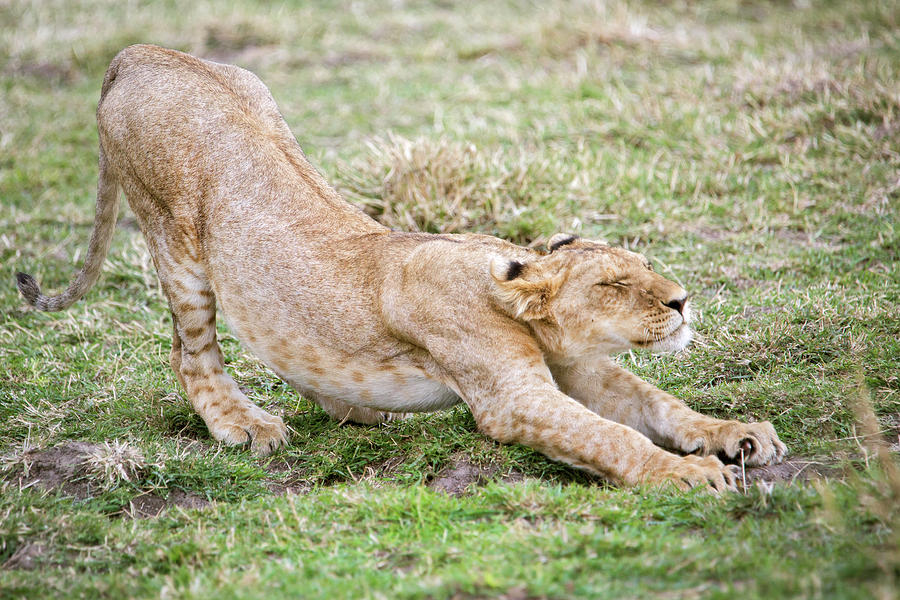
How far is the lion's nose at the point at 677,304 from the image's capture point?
403 centimetres

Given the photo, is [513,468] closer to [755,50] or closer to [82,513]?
[82,513]

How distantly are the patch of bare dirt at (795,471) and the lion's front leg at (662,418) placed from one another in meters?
0.04

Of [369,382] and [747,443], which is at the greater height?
[747,443]

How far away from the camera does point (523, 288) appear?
399cm

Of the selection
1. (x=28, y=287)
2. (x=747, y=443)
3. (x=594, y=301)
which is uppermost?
(x=594, y=301)

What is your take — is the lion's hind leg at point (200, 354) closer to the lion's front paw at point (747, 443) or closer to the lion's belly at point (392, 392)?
the lion's belly at point (392, 392)

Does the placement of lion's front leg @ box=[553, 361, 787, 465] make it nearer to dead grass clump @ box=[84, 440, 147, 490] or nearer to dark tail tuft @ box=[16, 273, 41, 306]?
dead grass clump @ box=[84, 440, 147, 490]

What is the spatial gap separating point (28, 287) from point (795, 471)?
12.7 feet

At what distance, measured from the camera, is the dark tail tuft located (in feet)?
17.0

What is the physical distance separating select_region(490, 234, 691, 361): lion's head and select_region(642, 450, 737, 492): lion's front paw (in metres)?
0.51

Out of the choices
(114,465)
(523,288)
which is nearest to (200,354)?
(114,465)

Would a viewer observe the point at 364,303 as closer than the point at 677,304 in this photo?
No

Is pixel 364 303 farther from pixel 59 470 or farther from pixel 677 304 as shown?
pixel 59 470

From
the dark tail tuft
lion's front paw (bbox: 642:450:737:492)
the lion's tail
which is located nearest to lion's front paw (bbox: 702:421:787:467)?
lion's front paw (bbox: 642:450:737:492)
